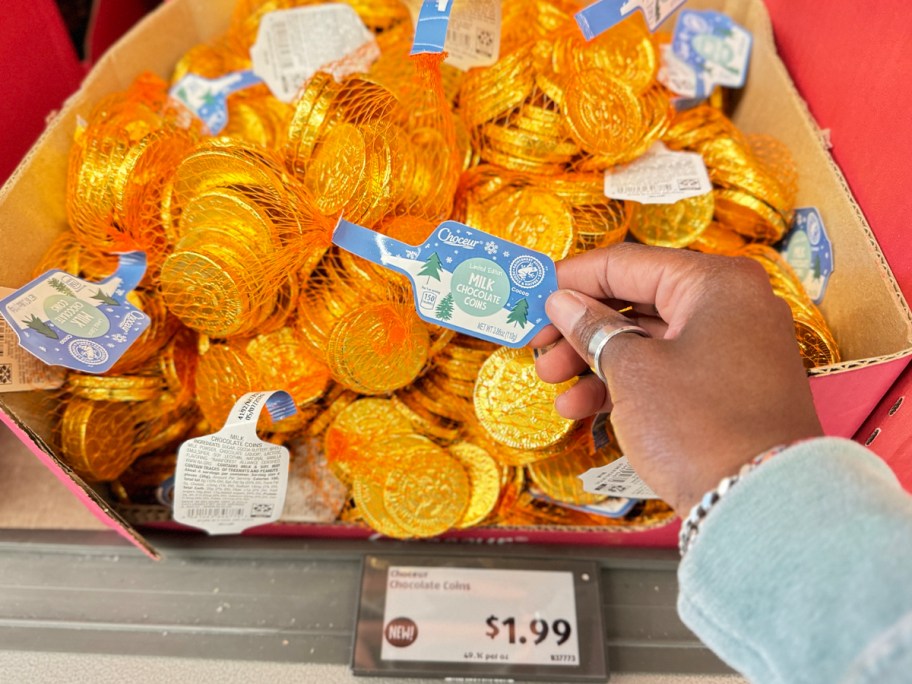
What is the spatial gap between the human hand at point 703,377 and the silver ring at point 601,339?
0.04 feet

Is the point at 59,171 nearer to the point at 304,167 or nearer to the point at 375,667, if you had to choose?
the point at 304,167

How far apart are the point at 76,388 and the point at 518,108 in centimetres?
96

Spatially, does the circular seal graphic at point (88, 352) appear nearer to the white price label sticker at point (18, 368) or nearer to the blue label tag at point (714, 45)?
the white price label sticker at point (18, 368)

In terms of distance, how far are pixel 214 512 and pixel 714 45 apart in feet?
4.99

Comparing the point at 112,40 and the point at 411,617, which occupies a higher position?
the point at 112,40

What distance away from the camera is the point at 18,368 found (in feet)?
3.35

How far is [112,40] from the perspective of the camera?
6.61 ft

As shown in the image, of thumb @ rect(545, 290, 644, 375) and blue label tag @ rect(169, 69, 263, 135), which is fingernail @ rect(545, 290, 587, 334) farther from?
blue label tag @ rect(169, 69, 263, 135)

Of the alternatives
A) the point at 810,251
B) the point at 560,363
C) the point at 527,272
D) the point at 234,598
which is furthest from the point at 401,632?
the point at 810,251

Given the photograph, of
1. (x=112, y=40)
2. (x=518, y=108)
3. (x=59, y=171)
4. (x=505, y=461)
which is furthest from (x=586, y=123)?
(x=112, y=40)

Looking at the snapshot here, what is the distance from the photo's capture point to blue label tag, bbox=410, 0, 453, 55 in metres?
0.94

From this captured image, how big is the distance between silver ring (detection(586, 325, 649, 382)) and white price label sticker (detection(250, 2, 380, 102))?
101cm

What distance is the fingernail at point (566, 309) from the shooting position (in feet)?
2.85

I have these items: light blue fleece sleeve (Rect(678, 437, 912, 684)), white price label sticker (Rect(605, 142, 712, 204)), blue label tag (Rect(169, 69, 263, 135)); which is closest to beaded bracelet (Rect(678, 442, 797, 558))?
light blue fleece sleeve (Rect(678, 437, 912, 684))
